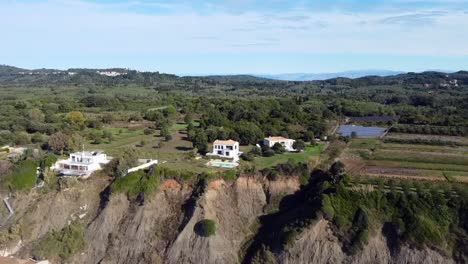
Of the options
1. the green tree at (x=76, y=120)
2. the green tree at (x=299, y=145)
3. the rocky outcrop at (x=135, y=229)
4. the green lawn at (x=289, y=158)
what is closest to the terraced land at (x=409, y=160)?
the green lawn at (x=289, y=158)

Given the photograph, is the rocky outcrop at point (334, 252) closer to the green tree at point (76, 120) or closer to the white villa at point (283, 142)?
the white villa at point (283, 142)

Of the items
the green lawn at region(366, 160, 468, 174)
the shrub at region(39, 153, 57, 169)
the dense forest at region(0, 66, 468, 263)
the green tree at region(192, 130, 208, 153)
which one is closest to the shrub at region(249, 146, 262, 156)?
the dense forest at region(0, 66, 468, 263)

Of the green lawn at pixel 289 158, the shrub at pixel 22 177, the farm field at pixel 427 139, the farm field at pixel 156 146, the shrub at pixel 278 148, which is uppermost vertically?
the farm field at pixel 427 139

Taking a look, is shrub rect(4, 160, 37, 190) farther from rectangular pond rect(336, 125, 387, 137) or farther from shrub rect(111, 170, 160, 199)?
rectangular pond rect(336, 125, 387, 137)

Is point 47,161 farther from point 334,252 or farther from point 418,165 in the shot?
point 418,165

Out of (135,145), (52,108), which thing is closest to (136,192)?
(135,145)
